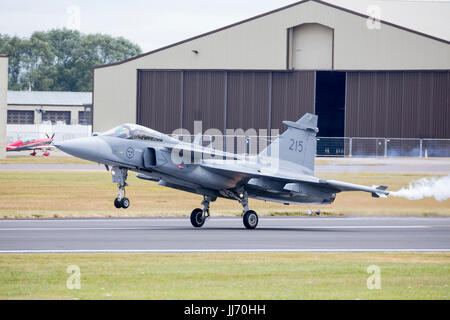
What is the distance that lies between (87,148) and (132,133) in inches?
61.3

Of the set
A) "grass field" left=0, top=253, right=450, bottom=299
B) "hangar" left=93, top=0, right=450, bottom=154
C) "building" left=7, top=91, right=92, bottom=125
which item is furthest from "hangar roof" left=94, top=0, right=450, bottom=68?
"building" left=7, top=91, right=92, bottom=125

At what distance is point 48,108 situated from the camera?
106250mm

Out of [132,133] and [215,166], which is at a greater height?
[132,133]

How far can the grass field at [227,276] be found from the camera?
11836mm

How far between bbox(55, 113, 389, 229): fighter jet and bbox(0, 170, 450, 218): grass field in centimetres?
299

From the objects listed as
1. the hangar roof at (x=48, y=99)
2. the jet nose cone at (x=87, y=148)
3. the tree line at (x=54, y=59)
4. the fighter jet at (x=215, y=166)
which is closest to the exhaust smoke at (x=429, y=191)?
the fighter jet at (x=215, y=166)

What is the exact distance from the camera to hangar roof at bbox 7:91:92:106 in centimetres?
10465

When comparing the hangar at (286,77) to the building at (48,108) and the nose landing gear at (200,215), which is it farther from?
the building at (48,108)

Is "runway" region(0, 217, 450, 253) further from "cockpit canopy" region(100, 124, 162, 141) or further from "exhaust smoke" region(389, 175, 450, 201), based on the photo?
"cockpit canopy" region(100, 124, 162, 141)

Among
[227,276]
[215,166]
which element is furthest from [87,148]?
[227,276]

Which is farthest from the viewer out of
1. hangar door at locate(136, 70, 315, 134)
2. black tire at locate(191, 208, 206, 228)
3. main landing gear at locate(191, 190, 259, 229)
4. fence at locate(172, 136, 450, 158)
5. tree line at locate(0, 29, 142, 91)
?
tree line at locate(0, 29, 142, 91)

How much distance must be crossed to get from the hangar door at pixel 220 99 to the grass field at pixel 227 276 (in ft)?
123

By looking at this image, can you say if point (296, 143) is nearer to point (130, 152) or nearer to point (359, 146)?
point (130, 152)
